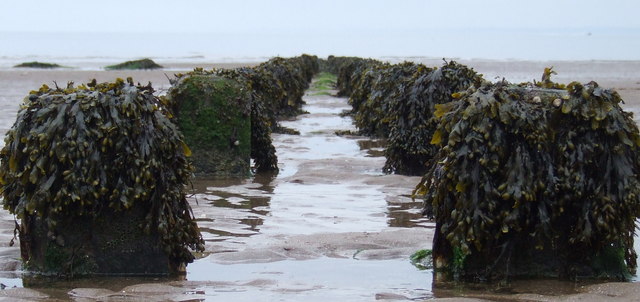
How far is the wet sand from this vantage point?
5.38m

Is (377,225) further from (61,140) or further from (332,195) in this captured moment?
(61,140)

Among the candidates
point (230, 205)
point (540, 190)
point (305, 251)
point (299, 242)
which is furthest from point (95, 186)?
point (230, 205)

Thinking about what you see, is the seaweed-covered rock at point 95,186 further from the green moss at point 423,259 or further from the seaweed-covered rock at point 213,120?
the seaweed-covered rock at point 213,120

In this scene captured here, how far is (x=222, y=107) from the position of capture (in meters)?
10.9

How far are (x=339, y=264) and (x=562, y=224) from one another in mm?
1522

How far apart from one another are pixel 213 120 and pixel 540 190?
19.2ft

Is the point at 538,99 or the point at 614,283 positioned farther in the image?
the point at 538,99

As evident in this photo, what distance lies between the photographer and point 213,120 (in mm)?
10891

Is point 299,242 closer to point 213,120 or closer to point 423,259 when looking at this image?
point 423,259

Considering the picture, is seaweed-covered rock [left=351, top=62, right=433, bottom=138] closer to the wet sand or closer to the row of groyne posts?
the wet sand

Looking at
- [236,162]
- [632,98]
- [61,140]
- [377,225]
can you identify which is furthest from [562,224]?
[632,98]

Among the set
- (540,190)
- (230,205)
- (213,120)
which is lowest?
(230,205)

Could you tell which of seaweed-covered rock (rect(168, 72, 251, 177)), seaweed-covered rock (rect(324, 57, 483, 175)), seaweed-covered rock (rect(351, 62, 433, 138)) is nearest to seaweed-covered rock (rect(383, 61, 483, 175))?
seaweed-covered rock (rect(324, 57, 483, 175))

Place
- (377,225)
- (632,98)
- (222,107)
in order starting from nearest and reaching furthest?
(377,225), (222,107), (632,98)
